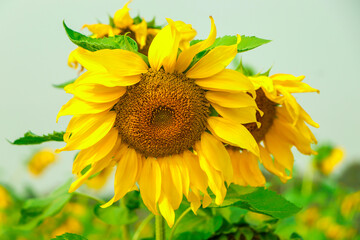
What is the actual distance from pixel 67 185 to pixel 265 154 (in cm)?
78

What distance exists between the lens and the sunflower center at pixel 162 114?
1106mm

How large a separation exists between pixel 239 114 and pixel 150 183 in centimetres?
28

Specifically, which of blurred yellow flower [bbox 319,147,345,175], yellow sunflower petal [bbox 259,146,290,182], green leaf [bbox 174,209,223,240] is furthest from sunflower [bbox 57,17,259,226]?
blurred yellow flower [bbox 319,147,345,175]

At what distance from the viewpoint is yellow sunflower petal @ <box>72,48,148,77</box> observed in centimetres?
99

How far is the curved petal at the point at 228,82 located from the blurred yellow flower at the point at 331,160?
123 inches

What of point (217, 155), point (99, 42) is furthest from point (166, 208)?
point (99, 42)

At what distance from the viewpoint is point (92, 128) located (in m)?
1.06

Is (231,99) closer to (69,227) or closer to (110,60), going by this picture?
(110,60)

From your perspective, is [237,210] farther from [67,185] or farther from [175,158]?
[67,185]

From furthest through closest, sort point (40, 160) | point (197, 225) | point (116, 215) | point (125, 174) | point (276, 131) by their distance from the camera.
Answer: point (40, 160) → point (276, 131) → point (116, 215) → point (197, 225) → point (125, 174)

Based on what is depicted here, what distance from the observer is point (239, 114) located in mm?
1096

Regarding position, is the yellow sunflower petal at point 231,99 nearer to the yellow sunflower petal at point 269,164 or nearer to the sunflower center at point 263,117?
the sunflower center at point 263,117

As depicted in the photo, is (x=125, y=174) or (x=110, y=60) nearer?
(x=110, y=60)

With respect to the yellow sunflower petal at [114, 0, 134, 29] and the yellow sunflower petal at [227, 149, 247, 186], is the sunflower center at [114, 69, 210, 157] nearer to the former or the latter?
the yellow sunflower petal at [227, 149, 247, 186]
